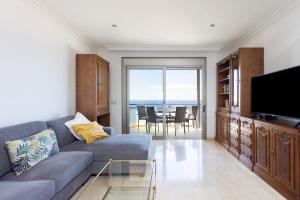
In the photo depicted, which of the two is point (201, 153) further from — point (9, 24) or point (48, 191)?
point (9, 24)

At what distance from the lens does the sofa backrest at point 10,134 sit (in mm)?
2098

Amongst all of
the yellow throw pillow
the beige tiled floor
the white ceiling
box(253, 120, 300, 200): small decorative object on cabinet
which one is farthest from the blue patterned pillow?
box(253, 120, 300, 200): small decorative object on cabinet

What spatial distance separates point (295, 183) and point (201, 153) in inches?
87.6

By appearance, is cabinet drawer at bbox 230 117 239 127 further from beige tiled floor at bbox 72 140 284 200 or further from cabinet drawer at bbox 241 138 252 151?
beige tiled floor at bbox 72 140 284 200

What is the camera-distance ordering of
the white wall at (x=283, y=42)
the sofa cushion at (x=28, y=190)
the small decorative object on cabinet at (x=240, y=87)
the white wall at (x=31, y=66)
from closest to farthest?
the sofa cushion at (x=28, y=190) → the white wall at (x=31, y=66) → the white wall at (x=283, y=42) → the small decorative object on cabinet at (x=240, y=87)

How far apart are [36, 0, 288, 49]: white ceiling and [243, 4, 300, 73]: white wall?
242 mm

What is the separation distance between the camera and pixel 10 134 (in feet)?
7.44

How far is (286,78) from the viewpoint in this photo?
2803mm

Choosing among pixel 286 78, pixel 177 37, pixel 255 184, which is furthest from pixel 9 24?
pixel 255 184

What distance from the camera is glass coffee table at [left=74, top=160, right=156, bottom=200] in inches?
85.3

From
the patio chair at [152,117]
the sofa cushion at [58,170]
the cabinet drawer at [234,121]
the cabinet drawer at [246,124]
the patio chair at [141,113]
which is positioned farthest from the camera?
the patio chair at [141,113]

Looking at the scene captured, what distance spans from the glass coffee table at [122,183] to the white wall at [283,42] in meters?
2.50

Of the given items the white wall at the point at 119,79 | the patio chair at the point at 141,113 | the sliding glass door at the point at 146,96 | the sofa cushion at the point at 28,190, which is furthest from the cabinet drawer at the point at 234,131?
the sofa cushion at the point at 28,190

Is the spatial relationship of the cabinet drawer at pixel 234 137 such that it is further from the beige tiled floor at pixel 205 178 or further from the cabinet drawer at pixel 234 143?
the beige tiled floor at pixel 205 178
